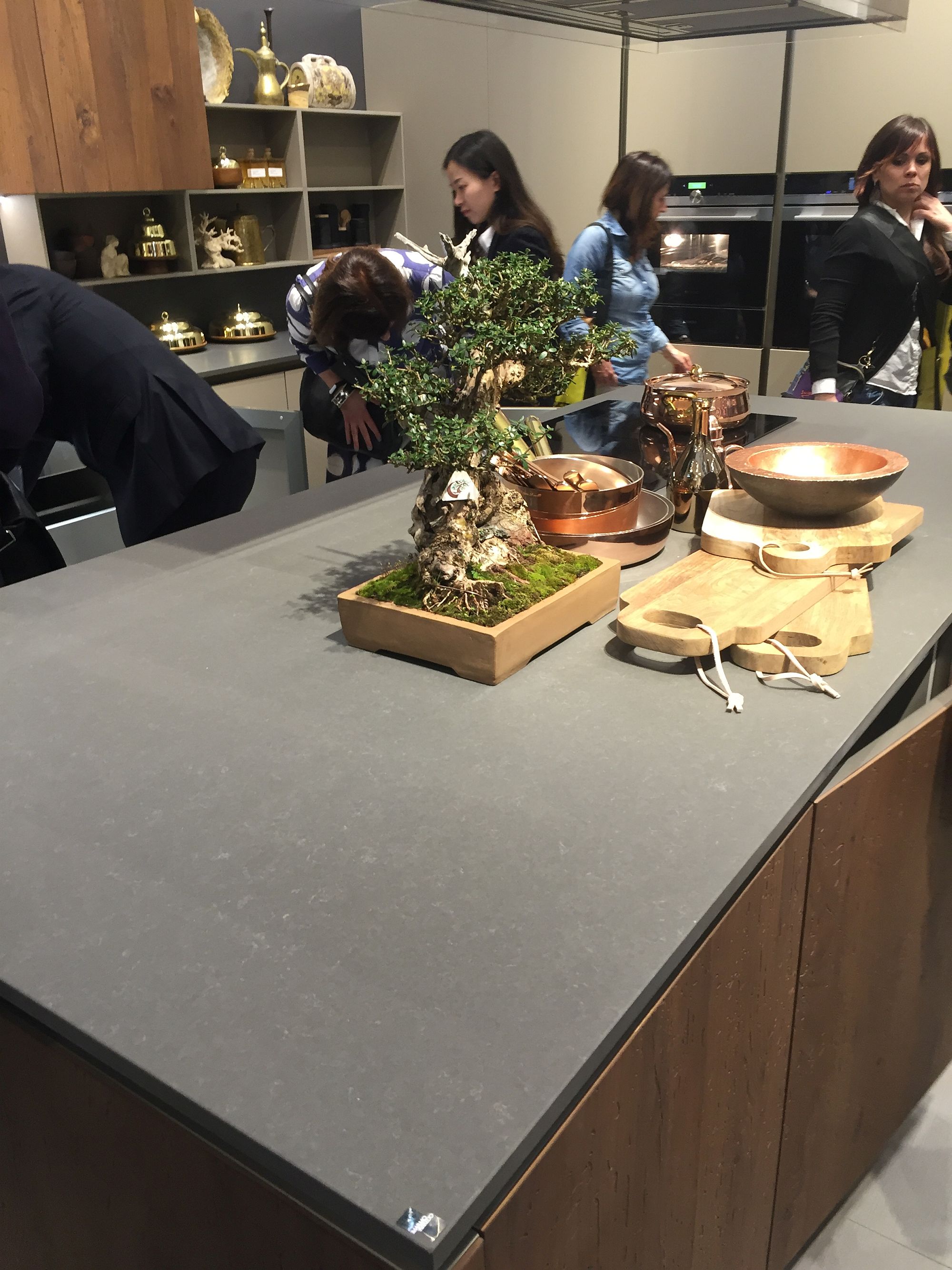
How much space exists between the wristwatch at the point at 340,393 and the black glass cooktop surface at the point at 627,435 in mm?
642

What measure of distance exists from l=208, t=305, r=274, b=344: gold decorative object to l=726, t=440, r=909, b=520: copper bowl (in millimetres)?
3266

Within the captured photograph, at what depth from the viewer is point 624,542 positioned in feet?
4.44

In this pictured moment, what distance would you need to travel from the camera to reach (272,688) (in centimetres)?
107

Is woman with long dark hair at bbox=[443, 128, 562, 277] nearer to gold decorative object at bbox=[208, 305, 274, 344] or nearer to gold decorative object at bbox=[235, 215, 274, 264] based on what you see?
gold decorative object at bbox=[235, 215, 274, 264]

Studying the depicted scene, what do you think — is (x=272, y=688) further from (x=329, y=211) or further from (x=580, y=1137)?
(x=329, y=211)

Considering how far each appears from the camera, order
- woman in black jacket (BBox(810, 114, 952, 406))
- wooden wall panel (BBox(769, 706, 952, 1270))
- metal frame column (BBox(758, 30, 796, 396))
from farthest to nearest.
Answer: metal frame column (BBox(758, 30, 796, 396)) < woman in black jacket (BBox(810, 114, 952, 406)) < wooden wall panel (BBox(769, 706, 952, 1270))

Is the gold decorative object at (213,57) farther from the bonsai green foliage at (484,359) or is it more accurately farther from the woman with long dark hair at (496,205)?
the bonsai green foliage at (484,359)

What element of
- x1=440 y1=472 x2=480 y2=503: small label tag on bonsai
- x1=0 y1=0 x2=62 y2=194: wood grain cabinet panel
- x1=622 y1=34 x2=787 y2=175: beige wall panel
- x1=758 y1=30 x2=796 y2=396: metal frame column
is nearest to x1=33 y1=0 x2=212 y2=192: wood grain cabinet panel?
x1=0 y1=0 x2=62 y2=194: wood grain cabinet panel

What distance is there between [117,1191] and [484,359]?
79cm

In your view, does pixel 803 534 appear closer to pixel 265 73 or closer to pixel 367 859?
pixel 367 859

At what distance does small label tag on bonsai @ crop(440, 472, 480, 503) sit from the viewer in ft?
3.49

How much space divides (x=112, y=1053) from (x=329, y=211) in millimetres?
4578

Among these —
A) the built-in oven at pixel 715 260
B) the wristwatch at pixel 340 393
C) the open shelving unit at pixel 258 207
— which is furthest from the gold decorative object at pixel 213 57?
the wristwatch at pixel 340 393

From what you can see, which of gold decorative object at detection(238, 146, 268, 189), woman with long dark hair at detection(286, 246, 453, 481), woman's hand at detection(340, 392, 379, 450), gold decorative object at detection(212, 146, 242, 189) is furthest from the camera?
gold decorative object at detection(238, 146, 268, 189)
